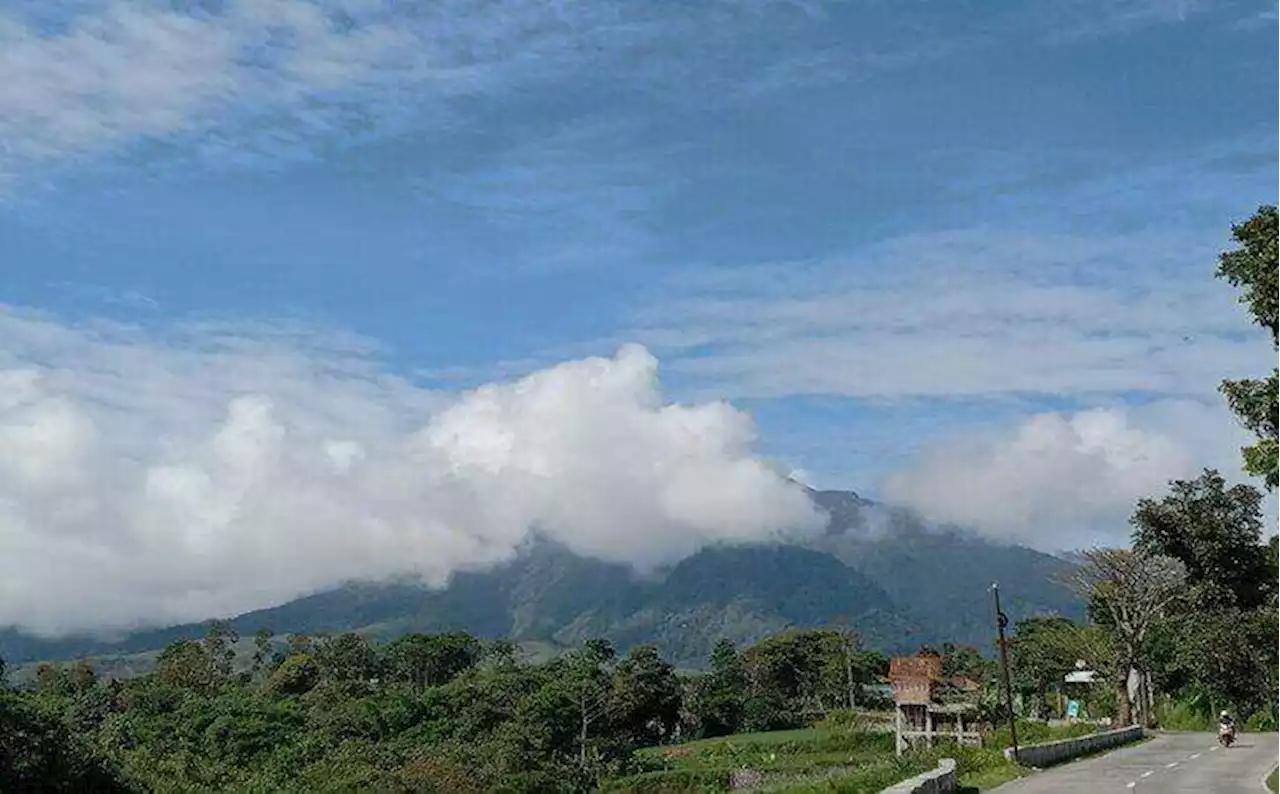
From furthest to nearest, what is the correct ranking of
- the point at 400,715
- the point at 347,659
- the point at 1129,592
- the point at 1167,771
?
the point at 347,659 → the point at 400,715 → the point at 1129,592 → the point at 1167,771

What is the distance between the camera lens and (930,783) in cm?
2467

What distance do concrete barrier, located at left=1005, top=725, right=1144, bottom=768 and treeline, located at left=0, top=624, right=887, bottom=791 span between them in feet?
106

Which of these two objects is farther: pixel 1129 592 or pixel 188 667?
pixel 188 667

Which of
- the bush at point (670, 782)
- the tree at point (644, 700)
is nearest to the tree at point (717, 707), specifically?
the tree at point (644, 700)

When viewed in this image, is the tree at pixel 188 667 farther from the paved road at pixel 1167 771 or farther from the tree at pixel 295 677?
the paved road at pixel 1167 771

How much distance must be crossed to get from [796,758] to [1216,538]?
41.8m

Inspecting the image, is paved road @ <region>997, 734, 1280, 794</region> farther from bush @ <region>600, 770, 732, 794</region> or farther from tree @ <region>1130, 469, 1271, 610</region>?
bush @ <region>600, 770, 732, 794</region>

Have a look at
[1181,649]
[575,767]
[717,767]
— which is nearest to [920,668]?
[1181,649]

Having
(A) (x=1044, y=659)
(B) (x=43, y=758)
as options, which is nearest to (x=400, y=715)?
(B) (x=43, y=758)

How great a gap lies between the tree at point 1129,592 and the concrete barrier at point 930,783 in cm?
3941

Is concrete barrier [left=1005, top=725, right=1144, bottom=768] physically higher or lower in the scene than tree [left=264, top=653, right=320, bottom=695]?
lower

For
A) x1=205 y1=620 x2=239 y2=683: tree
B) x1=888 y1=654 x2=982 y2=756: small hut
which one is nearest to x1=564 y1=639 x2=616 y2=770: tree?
x1=888 y1=654 x2=982 y2=756: small hut

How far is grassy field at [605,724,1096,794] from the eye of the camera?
37.3 metres

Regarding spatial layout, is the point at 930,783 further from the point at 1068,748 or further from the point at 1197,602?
the point at 1197,602
